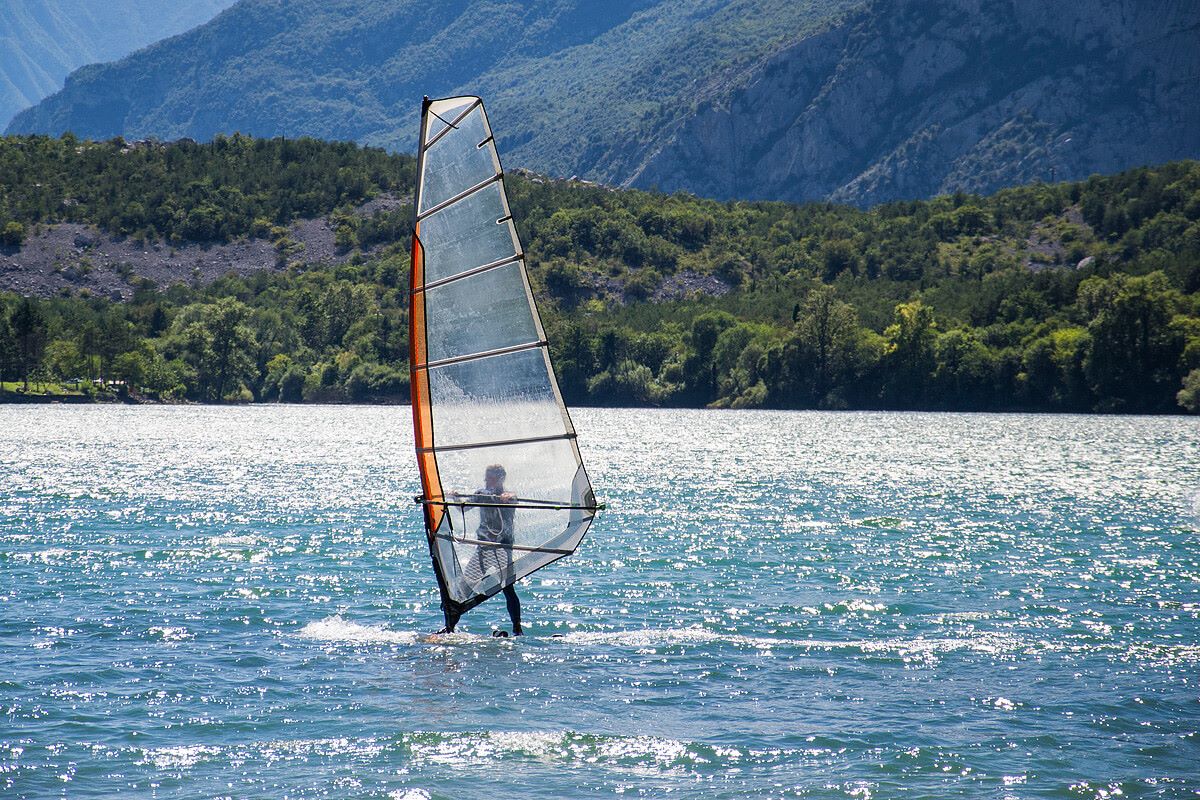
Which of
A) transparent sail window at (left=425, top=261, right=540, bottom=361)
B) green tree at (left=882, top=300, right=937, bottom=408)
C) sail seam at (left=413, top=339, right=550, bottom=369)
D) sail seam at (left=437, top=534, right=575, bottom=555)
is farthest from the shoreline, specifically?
transparent sail window at (left=425, top=261, right=540, bottom=361)

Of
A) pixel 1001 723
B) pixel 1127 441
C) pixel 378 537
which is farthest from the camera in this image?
pixel 1127 441

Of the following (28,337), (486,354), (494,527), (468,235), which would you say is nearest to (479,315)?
(486,354)

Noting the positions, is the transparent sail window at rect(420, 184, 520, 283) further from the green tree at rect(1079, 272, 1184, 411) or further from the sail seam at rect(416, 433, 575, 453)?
the green tree at rect(1079, 272, 1184, 411)

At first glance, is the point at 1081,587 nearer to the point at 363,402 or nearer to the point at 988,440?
the point at 988,440

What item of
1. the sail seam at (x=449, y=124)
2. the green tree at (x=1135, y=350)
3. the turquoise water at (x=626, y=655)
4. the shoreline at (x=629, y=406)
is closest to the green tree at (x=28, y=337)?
the shoreline at (x=629, y=406)

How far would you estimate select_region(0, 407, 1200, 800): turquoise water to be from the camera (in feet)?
49.6

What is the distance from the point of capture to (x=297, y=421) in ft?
394

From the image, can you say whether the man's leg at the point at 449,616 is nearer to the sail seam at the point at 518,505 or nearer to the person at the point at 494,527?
the person at the point at 494,527

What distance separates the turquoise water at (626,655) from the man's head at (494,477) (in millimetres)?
2645

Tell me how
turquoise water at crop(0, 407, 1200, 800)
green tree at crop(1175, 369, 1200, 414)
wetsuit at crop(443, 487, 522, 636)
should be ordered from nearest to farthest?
turquoise water at crop(0, 407, 1200, 800) < wetsuit at crop(443, 487, 522, 636) < green tree at crop(1175, 369, 1200, 414)

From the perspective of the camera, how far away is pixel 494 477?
67.9ft

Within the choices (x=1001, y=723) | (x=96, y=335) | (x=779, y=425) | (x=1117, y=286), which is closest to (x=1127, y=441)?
(x=779, y=425)

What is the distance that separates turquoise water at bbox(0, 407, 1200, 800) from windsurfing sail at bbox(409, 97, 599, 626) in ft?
8.53

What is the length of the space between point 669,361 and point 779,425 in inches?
2401
